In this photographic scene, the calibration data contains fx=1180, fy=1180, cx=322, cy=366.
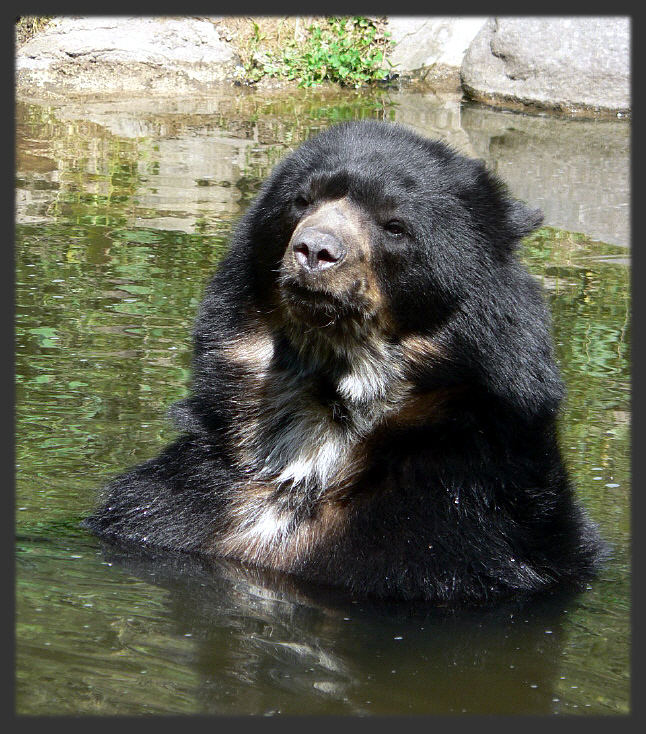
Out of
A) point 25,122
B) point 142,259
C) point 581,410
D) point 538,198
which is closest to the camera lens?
point 581,410

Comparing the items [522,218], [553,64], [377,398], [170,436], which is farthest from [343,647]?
[553,64]

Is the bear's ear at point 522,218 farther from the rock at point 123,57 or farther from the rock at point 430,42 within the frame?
the rock at point 430,42

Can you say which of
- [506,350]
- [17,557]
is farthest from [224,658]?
[506,350]

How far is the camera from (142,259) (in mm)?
10055

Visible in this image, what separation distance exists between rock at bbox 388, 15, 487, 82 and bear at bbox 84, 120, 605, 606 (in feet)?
43.3

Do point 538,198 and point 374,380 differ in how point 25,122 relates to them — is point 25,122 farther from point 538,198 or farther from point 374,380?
point 374,380

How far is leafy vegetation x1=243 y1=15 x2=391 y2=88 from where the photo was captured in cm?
1758

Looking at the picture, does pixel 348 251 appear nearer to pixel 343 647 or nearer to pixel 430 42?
pixel 343 647

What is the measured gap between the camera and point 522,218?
17.2 ft

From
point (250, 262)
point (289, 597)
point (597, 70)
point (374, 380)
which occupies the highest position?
point (597, 70)

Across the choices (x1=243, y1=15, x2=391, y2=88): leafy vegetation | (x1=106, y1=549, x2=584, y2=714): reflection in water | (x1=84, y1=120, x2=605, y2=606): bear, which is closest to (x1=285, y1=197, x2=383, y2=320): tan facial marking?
(x1=84, y1=120, x2=605, y2=606): bear

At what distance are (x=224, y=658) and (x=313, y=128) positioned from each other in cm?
1171

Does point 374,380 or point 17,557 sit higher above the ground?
point 374,380

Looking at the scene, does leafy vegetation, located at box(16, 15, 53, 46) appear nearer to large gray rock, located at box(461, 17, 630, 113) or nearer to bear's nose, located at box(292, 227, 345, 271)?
large gray rock, located at box(461, 17, 630, 113)
